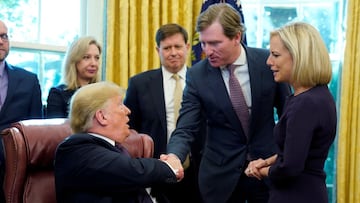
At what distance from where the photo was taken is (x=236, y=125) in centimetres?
244

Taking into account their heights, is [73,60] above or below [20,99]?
above

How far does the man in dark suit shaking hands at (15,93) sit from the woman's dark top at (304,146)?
1408 millimetres

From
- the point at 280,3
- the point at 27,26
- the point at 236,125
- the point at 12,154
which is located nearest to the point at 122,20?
the point at 27,26

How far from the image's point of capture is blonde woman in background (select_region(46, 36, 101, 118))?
307 centimetres

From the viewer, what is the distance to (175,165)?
2168 mm

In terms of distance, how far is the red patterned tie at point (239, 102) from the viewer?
245 cm

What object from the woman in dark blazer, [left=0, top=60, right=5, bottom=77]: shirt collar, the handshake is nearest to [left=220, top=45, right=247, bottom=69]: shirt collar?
the woman in dark blazer

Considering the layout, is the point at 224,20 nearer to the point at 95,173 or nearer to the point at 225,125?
the point at 225,125

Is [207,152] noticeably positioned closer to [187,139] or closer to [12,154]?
[187,139]

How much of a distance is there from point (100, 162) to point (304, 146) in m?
0.75

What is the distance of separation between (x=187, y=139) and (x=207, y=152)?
0.13 meters

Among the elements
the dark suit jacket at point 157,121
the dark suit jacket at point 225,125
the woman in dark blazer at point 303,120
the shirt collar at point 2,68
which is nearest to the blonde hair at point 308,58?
the woman in dark blazer at point 303,120

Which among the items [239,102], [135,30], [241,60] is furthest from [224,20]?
[135,30]

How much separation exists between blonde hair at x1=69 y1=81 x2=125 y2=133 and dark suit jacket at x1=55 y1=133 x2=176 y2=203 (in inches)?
3.1
